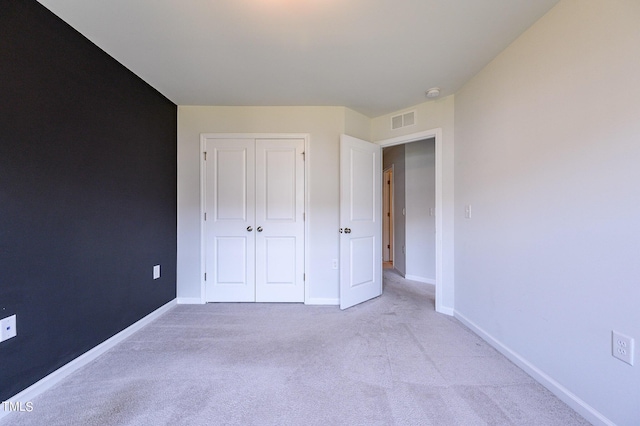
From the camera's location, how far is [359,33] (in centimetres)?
173

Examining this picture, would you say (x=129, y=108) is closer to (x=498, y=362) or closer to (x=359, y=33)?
(x=359, y=33)

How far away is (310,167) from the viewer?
2.93 meters

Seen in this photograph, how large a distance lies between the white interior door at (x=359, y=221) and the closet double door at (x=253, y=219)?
0.51 metres

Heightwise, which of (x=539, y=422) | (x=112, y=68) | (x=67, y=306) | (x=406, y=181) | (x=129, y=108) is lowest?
(x=539, y=422)

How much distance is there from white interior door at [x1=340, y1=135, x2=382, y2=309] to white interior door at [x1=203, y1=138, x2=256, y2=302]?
107 centimetres

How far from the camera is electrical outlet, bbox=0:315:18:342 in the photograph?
130 centimetres

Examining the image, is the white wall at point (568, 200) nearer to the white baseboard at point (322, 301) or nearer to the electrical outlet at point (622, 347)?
the electrical outlet at point (622, 347)

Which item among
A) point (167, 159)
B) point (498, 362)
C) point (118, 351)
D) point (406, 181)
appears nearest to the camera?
point (498, 362)

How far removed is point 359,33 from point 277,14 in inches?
22.2

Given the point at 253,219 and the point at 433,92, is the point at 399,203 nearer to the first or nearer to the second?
the point at 433,92

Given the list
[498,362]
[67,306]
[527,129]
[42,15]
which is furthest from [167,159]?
[498,362]

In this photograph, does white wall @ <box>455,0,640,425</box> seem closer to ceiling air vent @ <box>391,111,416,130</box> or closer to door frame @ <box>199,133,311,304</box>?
ceiling air vent @ <box>391,111,416,130</box>

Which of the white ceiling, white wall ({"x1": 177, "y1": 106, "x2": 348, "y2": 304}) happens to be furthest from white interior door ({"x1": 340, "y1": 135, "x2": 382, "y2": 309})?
the white ceiling

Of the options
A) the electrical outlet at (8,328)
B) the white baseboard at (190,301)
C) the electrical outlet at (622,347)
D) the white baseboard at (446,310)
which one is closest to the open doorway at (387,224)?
the white baseboard at (446,310)
